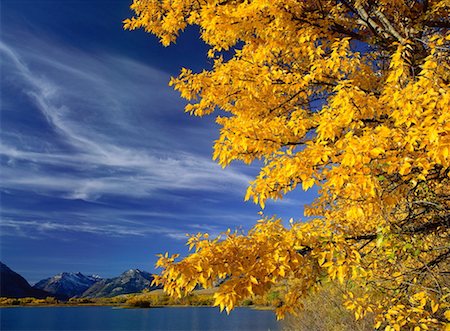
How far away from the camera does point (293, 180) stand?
4.67m

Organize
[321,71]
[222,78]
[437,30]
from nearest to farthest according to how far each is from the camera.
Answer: [321,71] < [222,78] < [437,30]

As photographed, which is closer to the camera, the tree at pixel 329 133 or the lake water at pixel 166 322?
the tree at pixel 329 133

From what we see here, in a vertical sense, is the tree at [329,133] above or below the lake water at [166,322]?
above

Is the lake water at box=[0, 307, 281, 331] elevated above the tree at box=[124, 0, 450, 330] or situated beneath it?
situated beneath

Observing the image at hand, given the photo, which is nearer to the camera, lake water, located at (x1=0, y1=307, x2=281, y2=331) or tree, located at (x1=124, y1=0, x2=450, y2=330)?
tree, located at (x1=124, y1=0, x2=450, y2=330)

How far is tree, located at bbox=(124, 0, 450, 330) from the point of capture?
386cm

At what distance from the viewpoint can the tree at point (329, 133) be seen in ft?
12.6

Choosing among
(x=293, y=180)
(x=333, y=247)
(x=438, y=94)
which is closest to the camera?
(x=438, y=94)

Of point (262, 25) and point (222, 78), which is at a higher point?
point (262, 25)

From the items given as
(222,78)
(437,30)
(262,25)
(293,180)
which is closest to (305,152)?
(293,180)

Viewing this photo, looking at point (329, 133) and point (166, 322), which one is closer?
point (329, 133)

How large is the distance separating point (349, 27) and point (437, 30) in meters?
1.34

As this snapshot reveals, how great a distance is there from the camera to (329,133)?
13.0 feet

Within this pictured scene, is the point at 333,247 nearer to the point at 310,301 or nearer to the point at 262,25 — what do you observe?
the point at 262,25
